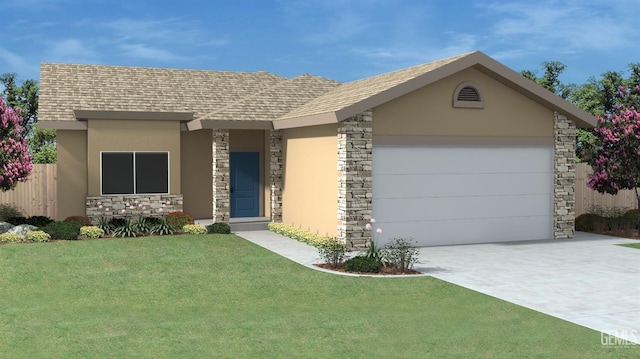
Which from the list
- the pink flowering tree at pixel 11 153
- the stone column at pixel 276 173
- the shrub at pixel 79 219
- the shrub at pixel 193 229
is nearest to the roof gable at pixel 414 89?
the stone column at pixel 276 173

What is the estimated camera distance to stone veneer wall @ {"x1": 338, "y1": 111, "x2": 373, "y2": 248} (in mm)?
17156

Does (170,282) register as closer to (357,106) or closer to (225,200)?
(357,106)

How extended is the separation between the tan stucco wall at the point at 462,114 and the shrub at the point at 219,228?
616 centimetres

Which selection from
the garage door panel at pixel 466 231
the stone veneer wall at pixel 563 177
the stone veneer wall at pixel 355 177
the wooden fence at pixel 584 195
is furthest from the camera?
the wooden fence at pixel 584 195

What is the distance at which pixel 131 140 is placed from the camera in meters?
22.3

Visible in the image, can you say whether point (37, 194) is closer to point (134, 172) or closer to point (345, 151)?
point (134, 172)

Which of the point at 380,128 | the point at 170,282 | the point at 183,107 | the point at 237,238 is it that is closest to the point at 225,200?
the point at 237,238

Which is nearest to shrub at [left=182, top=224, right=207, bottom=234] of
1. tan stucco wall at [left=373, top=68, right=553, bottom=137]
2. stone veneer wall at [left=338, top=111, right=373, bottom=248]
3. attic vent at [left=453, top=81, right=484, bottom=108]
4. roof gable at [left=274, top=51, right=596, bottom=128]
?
roof gable at [left=274, top=51, right=596, bottom=128]

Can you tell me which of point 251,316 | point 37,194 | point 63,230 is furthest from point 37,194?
point 251,316

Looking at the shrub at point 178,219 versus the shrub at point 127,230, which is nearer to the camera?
the shrub at point 127,230

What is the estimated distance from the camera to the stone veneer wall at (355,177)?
56.3 feet

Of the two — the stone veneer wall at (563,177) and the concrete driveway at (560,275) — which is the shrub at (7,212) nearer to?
the concrete driveway at (560,275)

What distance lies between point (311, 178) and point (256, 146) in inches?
193

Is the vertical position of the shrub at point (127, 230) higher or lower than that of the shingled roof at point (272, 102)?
lower
